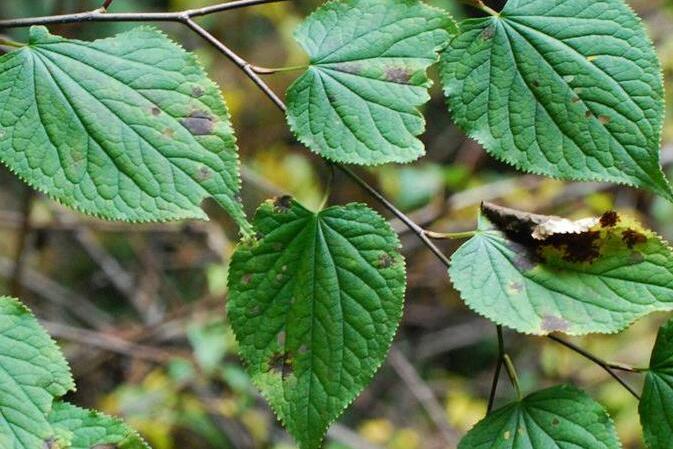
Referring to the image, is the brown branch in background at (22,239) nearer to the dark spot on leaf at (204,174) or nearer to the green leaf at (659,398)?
the dark spot on leaf at (204,174)

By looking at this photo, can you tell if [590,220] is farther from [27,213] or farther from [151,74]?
[27,213]

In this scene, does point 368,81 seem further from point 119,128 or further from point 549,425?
point 549,425

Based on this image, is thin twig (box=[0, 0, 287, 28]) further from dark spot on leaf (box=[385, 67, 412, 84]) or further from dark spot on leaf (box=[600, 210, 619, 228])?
dark spot on leaf (box=[600, 210, 619, 228])

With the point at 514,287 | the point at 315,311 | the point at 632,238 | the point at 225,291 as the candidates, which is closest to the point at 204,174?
the point at 315,311

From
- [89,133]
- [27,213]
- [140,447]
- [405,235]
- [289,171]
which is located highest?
[89,133]

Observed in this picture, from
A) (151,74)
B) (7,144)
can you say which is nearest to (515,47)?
→ (151,74)
